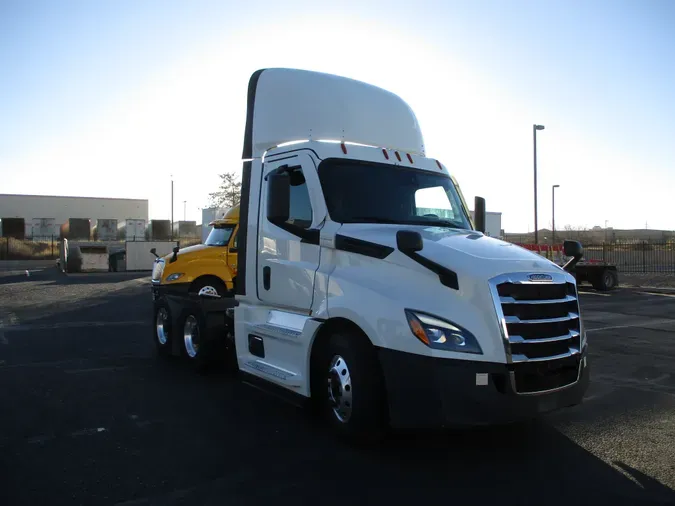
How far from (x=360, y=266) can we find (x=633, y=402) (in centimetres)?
373

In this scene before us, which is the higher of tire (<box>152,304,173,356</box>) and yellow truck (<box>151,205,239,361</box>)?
yellow truck (<box>151,205,239,361</box>)

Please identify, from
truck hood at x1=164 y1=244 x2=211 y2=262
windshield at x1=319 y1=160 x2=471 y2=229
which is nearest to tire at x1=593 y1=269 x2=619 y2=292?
truck hood at x1=164 y1=244 x2=211 y2=262

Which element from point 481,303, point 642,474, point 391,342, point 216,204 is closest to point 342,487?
point 391,342

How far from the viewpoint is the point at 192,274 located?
11023 millimetres

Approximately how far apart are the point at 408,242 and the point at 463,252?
0.50m

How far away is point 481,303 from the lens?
442 cm

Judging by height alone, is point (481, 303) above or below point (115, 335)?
above

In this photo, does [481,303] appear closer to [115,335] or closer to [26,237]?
[115,335]

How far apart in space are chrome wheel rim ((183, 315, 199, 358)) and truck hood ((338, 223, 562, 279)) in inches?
150

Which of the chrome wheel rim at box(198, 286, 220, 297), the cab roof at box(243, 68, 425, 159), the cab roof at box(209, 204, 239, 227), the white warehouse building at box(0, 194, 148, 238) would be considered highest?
the white warehouse building at box(0, 194, 148, 238)

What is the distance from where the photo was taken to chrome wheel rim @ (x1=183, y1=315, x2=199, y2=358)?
8234 mm

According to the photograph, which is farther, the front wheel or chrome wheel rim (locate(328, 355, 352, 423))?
the front wheel

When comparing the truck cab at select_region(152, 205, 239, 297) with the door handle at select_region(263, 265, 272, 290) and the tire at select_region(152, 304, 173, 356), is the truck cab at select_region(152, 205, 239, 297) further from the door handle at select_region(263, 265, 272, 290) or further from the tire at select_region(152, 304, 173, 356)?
the door handle at select_region(263, 265, 272, 290)

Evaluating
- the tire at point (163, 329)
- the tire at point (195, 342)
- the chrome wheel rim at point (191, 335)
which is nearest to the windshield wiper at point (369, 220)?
the tire at point (195, 342)
